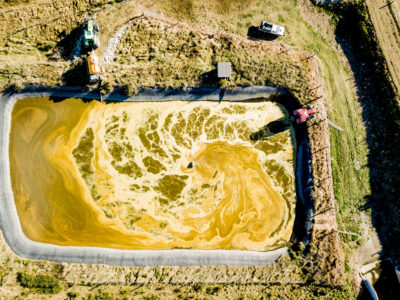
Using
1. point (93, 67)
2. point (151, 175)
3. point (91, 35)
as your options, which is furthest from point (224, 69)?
point (91, 35)

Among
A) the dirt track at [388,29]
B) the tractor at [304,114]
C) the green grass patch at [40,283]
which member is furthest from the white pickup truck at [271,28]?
the green grass patch at [40,283]

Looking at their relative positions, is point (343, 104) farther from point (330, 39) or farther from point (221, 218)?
point (221, 218)

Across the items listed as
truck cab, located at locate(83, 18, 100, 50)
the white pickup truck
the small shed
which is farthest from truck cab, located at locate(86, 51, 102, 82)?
the white pickup truck

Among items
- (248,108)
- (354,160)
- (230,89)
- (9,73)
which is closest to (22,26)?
(9,73)

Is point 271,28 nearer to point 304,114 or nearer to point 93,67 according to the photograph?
point 304,114

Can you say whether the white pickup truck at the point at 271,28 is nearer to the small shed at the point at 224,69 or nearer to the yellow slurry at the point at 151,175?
the small shed at the point at 224,69

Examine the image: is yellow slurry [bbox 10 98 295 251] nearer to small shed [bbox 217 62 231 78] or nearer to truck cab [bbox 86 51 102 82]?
truck cab [bbox 86 51 102 82]
